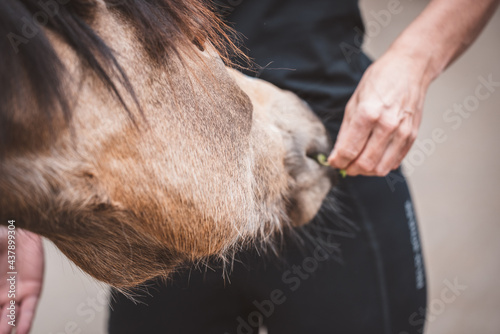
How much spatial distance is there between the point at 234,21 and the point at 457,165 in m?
2.13

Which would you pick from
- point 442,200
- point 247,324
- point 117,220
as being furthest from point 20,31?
point 442,200

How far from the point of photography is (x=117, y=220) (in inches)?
19.0

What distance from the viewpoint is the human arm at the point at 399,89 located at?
62cm

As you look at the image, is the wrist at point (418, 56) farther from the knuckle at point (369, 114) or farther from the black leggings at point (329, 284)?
the black leggings at point (329, 284)

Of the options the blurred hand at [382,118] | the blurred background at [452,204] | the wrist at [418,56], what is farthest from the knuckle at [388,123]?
the blurred background at [452,204]

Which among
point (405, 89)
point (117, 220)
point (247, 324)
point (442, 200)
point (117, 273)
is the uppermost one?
point (405, 89)

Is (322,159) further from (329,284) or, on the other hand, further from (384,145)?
(329,284)

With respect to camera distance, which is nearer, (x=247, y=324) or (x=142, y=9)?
(x=142, y=9)

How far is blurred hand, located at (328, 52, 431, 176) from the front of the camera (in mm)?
616

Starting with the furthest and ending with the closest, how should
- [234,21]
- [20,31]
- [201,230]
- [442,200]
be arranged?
[442,200], [234,21], [201,230], [20,31]

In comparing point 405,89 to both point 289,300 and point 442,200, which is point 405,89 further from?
point 442,200

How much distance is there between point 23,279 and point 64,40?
51 centimetres

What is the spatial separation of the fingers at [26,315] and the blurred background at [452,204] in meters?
0.92

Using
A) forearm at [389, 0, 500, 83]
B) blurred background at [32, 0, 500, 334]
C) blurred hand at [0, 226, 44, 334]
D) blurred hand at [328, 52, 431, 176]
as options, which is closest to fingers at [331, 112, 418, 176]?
blurred hand at [328, 52, 431, 176]
